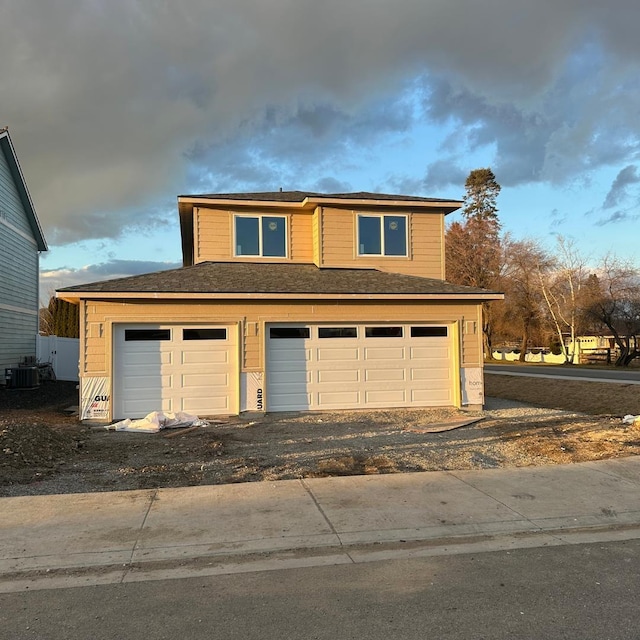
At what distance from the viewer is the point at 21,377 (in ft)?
63.5

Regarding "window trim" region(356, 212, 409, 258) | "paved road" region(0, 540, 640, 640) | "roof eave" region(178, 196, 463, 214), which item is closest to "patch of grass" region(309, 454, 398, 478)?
"paved road" region(0, 540, 640, 640)

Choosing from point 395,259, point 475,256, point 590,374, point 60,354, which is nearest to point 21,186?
point 60,354

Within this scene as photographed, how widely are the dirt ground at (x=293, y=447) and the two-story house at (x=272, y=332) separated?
0.71 meters

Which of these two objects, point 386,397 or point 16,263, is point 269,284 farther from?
point 16,263

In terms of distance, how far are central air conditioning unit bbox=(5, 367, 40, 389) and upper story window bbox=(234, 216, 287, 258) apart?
9.47 meters

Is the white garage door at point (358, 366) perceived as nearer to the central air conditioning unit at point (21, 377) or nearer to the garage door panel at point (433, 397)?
the garage door panel at point (433, 397)

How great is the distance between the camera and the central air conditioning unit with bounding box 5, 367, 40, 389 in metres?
19.3

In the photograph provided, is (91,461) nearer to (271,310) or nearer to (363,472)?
(363,472)

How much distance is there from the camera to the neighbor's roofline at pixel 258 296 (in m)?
12.3

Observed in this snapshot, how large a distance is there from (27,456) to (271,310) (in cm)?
636

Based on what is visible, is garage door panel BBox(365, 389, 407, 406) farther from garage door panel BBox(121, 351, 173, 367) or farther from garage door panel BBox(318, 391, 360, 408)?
garage door panel BBox(121, 351, 173, 367)

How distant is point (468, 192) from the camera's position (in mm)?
58219

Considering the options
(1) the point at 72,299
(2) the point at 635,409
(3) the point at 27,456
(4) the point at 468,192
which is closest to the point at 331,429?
(3) the point at 27,456

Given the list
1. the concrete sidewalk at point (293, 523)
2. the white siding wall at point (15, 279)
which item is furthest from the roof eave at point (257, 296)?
the white siding wall at point (15, 279)
